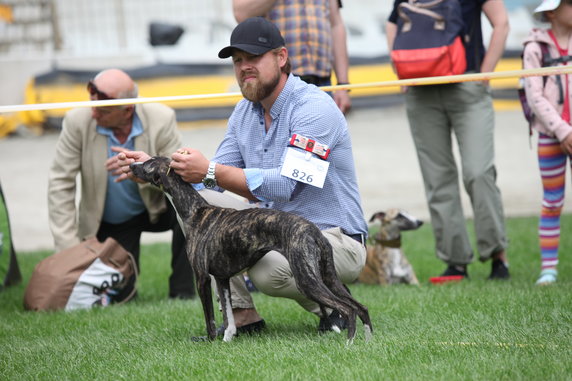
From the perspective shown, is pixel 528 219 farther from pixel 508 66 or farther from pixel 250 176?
pixel 508 66

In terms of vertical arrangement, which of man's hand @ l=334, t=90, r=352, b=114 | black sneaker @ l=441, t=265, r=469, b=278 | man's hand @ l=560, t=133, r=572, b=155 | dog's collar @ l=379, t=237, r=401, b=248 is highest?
man's hand @ l=334, t=90, r=352, b=114

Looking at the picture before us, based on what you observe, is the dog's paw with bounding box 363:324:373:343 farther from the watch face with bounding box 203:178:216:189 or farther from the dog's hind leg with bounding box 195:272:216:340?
the watch face with bounding box 203:178:216:189

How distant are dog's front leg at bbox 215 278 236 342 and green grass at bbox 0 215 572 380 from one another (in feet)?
0.17

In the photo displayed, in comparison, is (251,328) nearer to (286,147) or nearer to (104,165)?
(286,147)

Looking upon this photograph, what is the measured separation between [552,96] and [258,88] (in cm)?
250

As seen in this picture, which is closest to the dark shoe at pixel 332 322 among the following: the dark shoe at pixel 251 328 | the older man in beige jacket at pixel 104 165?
the dark shoe at pixel 251 328

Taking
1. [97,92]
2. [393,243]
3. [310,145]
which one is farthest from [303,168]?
[393,243]

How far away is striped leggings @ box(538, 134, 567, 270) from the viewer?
6.40 meters

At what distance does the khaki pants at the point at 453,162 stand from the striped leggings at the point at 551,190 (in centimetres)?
30

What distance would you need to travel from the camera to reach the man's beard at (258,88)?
4.71 m

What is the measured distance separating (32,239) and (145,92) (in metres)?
7.40

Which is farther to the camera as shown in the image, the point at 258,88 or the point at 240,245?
the point at 258,88

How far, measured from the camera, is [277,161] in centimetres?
481

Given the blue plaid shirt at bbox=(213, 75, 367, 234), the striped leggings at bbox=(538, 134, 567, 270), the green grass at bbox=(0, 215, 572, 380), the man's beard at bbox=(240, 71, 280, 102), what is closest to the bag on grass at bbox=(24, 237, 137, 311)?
the green grass at bbox=(0, 215, 572, 380)
